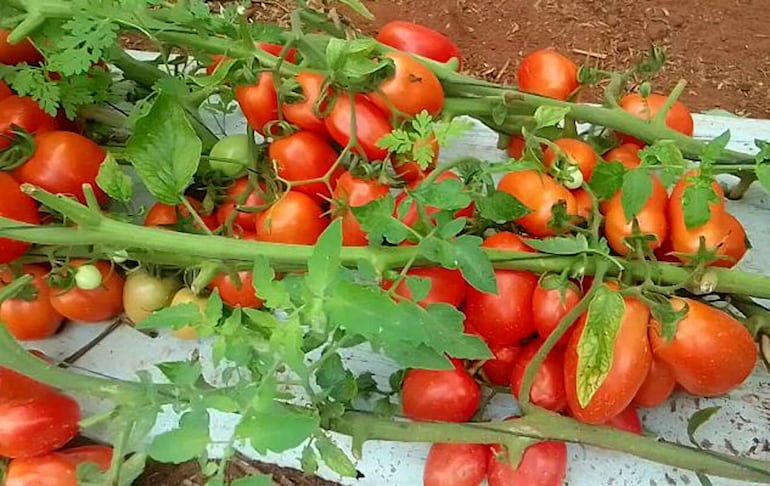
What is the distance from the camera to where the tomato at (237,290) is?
4.02 feet

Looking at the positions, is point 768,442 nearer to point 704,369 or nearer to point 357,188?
point 704,369

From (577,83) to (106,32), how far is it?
2.09 feet

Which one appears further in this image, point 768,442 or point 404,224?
point 768,442

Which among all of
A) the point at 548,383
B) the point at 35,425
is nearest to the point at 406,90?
the point at 548,383

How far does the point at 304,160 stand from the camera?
47.6 inches

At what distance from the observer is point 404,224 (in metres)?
1.08

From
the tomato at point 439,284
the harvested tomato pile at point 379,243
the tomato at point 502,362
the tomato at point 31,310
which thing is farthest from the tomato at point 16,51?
the tomato at point 502,362

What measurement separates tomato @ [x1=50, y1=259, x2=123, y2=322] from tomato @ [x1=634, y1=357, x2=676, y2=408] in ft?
2.37

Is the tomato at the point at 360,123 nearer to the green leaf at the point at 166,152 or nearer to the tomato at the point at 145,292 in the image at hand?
the green leaf at the point at 166,152

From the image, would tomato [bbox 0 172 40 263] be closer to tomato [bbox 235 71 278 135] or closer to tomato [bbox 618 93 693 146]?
tomato [bbox 235 71 278 135]

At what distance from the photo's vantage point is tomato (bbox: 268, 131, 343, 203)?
3.96ft

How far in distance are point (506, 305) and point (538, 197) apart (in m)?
0.14

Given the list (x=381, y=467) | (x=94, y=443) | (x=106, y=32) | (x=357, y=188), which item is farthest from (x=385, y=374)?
(x=106, y=32)

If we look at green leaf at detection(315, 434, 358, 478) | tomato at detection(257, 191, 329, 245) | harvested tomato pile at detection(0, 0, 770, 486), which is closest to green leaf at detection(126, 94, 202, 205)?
harvested tomato pile at detection(0, 0, 770, 486)
